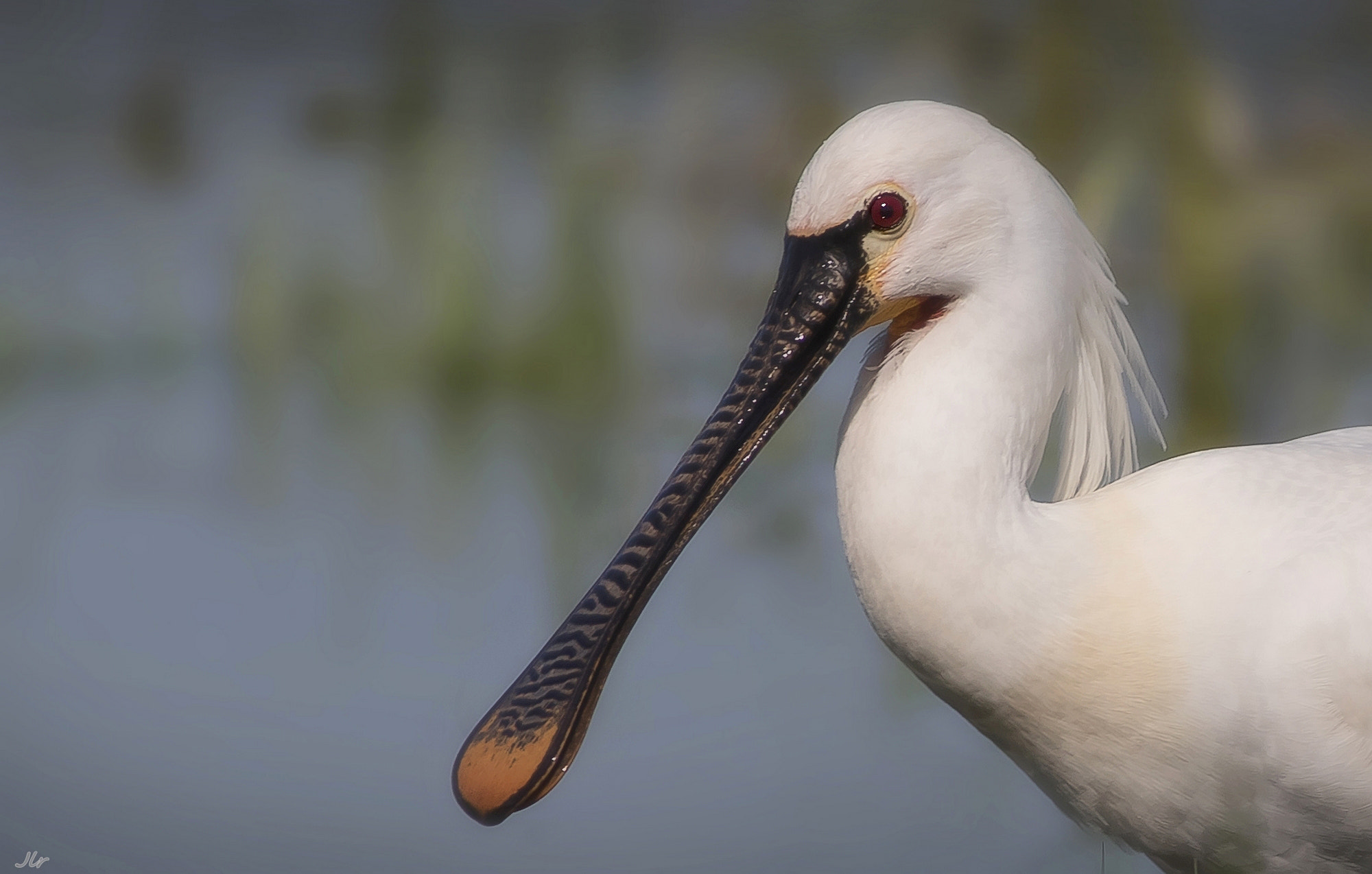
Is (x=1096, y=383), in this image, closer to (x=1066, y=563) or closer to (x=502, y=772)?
(x=1066, y=563)

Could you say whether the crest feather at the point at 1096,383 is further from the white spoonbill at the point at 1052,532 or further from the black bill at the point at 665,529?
the black bill at the point at 665,529

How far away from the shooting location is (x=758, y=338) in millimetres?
1531

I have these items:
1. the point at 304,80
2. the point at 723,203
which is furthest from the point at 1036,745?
the point at 304,80

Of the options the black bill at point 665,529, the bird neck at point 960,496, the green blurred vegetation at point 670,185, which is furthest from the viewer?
the green blurred vegetation at point 670,185

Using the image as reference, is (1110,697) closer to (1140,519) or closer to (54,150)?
(1140,519)

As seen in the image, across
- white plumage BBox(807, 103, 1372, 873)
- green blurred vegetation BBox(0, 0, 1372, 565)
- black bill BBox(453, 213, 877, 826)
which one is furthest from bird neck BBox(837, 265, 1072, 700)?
green blurred vegetation BBox(0, 0, 1372, 565)

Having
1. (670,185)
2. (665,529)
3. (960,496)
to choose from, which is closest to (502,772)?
(665,529)

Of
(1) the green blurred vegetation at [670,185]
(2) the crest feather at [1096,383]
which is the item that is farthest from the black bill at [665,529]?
(1) the green blurred vegetation at [670,185]

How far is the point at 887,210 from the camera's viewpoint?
1.45 m

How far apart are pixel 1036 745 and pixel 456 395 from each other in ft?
5.04

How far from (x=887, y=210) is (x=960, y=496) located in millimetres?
321

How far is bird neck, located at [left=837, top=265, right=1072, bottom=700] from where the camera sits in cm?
138

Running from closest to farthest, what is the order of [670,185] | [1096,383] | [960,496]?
[960,496] → [1096,383] → [670,185]

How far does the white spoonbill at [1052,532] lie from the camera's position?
1.39m
